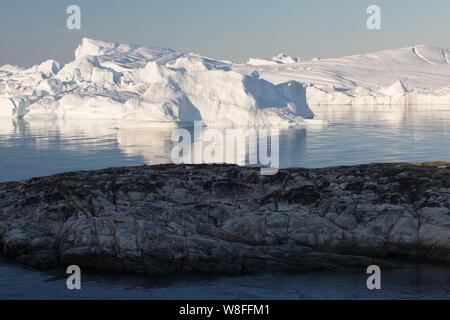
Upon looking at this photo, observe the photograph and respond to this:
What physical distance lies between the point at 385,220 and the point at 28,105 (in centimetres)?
9232

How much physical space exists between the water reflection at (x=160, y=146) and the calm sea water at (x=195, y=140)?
0.28 ft

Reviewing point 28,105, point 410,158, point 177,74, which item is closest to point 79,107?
point 28,105

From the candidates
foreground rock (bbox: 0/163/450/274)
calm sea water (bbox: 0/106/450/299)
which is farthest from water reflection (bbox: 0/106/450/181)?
foreground rock (bbox: 0/163/450/274)

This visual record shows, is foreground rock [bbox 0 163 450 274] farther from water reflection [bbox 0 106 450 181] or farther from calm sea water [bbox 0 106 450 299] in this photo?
water reflection [bbox 0 106 450 181]

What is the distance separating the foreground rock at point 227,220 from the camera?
2110cm

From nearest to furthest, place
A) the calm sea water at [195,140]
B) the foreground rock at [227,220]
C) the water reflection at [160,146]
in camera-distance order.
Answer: the calm sea water at [195,140]
the foreground rock at [227,220]
the water reflection at [160,146]

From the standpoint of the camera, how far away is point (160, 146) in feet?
200

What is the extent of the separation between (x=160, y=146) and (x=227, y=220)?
127ft

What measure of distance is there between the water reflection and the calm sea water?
8 cm

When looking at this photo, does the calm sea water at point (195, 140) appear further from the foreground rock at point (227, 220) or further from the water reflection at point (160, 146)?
the foreground rock at point (227, 220)

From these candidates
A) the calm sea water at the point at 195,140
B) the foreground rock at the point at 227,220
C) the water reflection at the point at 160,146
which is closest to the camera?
the calm sea water at the point at 195,140

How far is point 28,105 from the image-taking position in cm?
10569

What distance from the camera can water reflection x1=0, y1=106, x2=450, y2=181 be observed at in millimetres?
47375

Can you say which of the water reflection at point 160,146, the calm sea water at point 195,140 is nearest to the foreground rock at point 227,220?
the calm sea water at point 195,140
